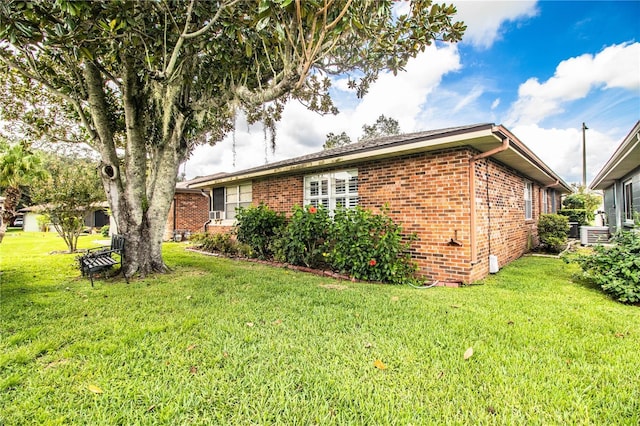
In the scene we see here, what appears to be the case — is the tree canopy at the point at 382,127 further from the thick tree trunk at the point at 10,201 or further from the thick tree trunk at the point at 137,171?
the thick tree trunk at the point at 10,201

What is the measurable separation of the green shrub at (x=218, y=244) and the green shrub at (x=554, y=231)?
1098 cm

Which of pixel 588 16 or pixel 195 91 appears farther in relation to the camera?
pixel 588 16

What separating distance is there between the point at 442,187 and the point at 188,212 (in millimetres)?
14926

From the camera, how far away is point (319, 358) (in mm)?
2648

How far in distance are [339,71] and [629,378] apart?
7299mm

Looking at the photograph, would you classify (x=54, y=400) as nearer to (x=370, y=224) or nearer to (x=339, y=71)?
(x=370, y=224)

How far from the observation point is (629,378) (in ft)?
7.60

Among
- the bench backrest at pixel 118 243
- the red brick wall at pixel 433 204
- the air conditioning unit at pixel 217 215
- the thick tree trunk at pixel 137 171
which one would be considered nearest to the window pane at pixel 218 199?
the air conditioning unit at pixel 217 215

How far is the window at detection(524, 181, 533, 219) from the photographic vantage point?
380 inches

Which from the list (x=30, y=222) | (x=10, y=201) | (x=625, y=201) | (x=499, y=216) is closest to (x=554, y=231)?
(x=499, y=216)

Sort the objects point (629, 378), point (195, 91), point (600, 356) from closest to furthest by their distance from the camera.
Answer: point (629, 378) < point (600, 356) < point (195, 91)

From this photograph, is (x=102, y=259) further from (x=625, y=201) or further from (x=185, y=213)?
(x=625, y=201)

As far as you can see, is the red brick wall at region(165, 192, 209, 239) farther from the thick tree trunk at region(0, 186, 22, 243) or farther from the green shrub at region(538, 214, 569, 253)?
the green shrub at region(538, 214, 569, 253)

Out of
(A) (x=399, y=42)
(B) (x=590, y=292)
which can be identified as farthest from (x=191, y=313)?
(B) (x=590, y=292)
